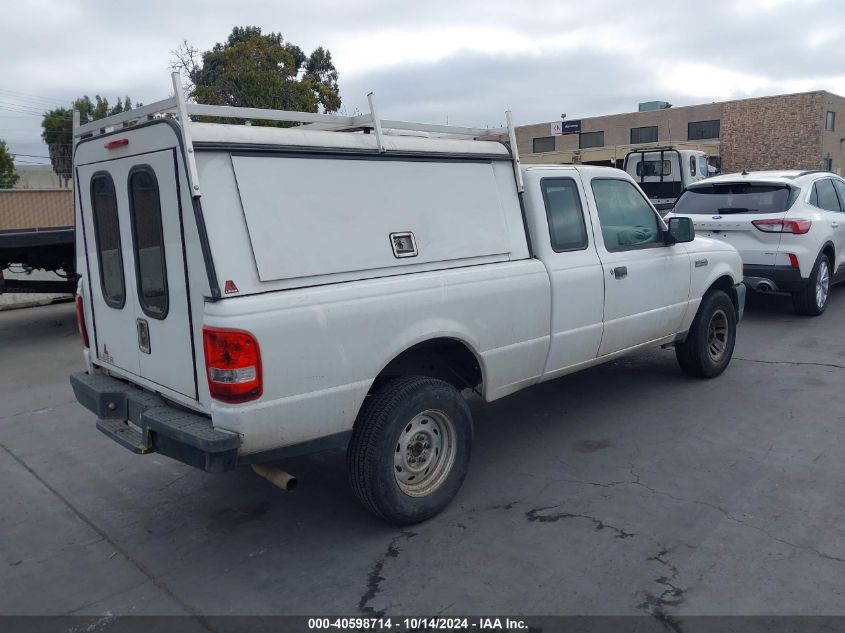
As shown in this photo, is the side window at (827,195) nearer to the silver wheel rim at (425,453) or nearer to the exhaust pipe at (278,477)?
the silver wheel rim at (425,453)

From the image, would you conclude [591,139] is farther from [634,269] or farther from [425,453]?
[425,453]

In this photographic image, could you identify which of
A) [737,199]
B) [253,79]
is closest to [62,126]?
[253,79]

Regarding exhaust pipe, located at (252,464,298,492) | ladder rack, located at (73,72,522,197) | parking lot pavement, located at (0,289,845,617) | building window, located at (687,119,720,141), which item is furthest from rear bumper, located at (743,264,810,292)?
building window, located at (687,119,720,141)

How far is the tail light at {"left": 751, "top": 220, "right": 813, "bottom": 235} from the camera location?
884cm

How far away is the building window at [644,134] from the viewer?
48.4 m

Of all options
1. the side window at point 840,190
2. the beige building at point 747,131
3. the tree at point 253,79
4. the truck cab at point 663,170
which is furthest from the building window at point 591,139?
the side window at point 840,190

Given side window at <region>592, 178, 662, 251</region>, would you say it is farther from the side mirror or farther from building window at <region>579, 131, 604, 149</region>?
building window at <region>579, 131, 604, 149</region>

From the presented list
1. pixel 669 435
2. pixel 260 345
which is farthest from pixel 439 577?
pixel 669 435

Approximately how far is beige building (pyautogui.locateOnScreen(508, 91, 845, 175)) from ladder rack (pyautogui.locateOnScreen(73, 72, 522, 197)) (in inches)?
1241

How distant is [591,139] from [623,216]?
158 ft

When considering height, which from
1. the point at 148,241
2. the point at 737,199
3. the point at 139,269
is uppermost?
the point at 737,199

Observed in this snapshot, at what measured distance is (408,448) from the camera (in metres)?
4.15

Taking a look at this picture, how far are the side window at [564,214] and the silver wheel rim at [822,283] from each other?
5540mm

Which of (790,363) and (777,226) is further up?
(777,226)
